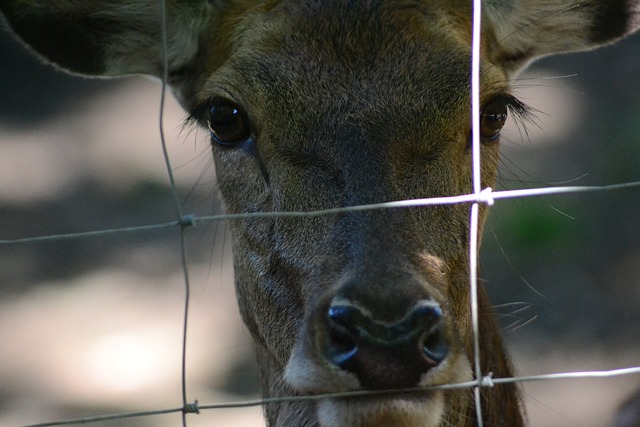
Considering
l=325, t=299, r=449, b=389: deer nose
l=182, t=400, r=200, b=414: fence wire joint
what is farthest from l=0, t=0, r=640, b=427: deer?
l=182, t=400, r=200, b=414: fence wire joint

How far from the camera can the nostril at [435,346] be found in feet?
10.1

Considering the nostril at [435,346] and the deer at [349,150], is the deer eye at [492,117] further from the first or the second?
the nostril at [435,346]

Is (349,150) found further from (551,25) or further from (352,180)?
(551,25)

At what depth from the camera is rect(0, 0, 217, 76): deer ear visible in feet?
14.3

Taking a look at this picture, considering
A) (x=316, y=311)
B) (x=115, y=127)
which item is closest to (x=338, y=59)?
(x=316, y=311)

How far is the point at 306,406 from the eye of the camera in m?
A: 3.91

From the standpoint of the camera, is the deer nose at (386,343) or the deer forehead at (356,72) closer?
the deer nose at (386,343)

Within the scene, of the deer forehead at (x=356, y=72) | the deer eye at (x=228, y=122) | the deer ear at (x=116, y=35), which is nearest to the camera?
the deer forehead at (x=356, y=72)

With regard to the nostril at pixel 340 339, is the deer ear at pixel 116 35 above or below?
above

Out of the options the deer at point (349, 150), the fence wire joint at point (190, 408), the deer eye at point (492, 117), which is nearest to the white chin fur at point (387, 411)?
the deer at point (349, 150)

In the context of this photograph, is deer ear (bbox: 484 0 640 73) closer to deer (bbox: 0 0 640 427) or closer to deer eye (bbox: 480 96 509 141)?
deer (bbox: 0 0 640 427)

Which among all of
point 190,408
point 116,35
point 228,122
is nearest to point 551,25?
point 228,122

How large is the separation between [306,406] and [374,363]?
3.17 ft

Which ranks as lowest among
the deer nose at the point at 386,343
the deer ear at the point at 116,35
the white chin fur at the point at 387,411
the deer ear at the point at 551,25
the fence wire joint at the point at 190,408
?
the white chin fur at the point at 387,411
